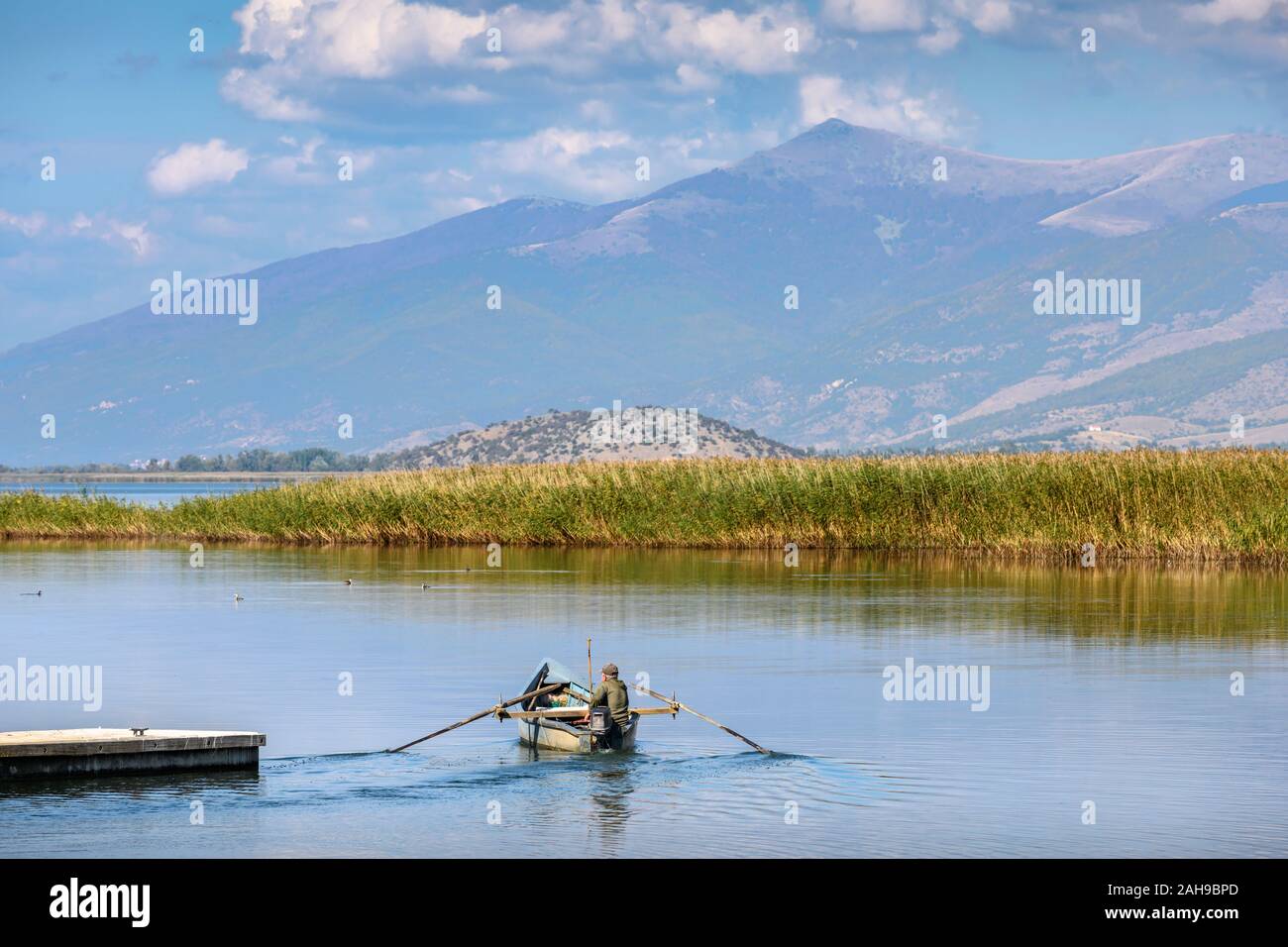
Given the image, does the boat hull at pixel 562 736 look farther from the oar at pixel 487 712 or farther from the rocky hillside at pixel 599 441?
the rocky hillside at pixel 599 441

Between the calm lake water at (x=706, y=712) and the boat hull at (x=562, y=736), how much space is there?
12.9 inches

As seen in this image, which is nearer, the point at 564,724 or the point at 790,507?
the point at 564,724

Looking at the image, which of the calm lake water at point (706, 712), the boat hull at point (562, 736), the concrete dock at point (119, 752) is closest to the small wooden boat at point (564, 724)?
the boat hull at point (562, 736)

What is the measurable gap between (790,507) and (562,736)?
30386 millimetres

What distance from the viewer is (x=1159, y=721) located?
75.0ft

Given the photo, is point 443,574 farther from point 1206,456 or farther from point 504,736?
point 504,736

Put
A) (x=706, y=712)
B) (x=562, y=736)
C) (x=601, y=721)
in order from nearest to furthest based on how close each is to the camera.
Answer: (x=601, y=721), (x=562, y=736), (x=706, y=712)

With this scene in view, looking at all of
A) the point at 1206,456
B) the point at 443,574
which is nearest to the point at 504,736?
the point at 443,574

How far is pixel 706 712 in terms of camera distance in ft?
78.1

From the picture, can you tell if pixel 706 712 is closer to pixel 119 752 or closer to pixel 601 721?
pixel 601 721

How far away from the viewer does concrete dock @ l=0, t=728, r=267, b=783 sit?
62.3 feet

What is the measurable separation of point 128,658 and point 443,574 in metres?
16.2

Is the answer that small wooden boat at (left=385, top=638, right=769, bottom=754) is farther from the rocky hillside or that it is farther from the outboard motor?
the rocky hillside
